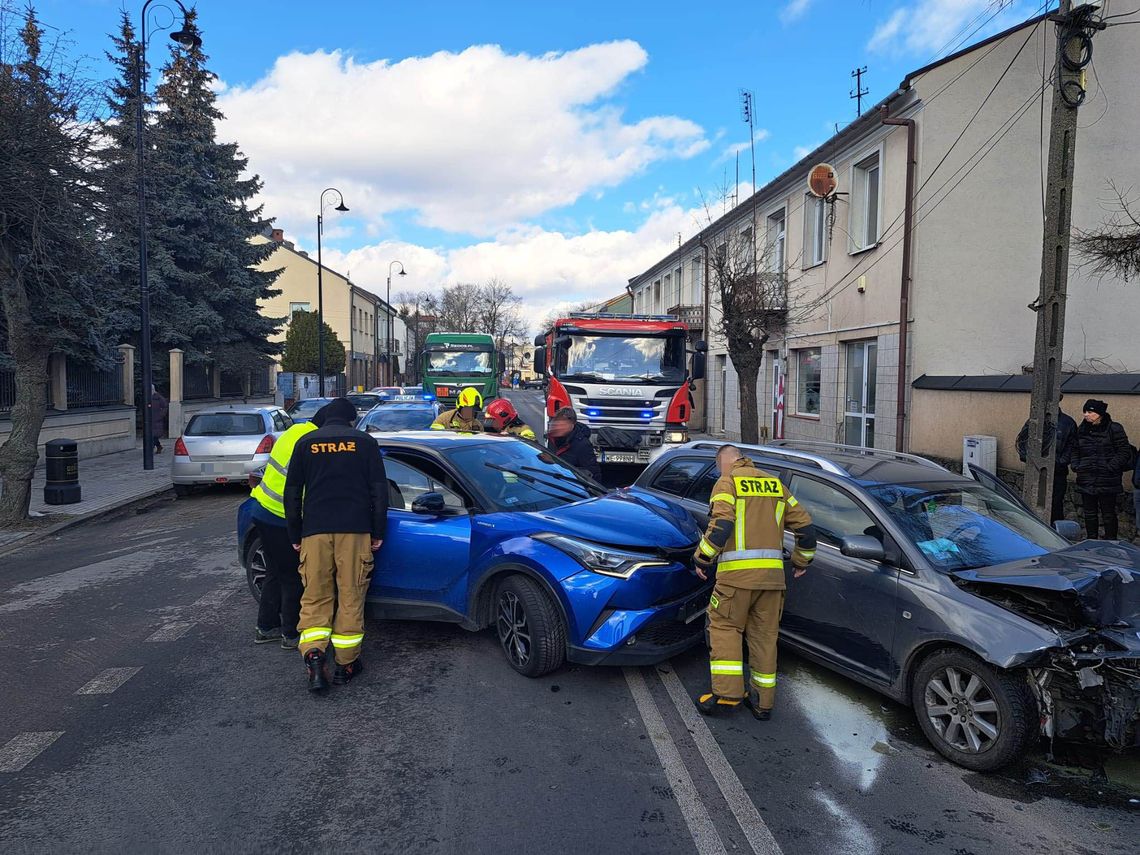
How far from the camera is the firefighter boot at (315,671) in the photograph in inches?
179

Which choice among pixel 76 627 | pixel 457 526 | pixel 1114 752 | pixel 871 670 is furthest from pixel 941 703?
pixel 76 627

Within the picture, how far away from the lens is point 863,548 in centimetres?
419

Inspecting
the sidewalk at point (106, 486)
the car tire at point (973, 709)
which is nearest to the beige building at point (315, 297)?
the sidewalk at point (106, 486)

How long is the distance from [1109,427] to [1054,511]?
1168mm

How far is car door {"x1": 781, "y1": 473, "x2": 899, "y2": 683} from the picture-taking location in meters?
4.19

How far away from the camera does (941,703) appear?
3842 mm

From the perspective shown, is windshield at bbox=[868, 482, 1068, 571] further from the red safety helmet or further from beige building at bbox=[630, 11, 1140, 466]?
beige building at bbox=[630, 11, 1140, 466]

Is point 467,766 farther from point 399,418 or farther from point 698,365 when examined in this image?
point 698,365

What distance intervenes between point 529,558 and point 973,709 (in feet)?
8.09

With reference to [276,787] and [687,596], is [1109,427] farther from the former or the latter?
[276,787]

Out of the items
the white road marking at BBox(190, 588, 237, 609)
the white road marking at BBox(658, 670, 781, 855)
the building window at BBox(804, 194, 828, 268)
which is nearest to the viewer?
the white road marking at BBox(658, 670, 781, 855)

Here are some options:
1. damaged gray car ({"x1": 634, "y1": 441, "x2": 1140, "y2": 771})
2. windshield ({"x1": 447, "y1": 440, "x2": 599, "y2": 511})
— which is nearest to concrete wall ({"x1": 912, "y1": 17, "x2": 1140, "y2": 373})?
damaged gray car ({"x1": 634, "y1": 441, "x2": 1140, "y2": 771})

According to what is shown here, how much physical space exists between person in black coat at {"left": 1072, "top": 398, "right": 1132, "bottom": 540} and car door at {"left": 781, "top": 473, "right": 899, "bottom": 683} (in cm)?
522

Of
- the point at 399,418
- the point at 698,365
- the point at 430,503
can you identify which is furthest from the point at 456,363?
the point at 430,503
